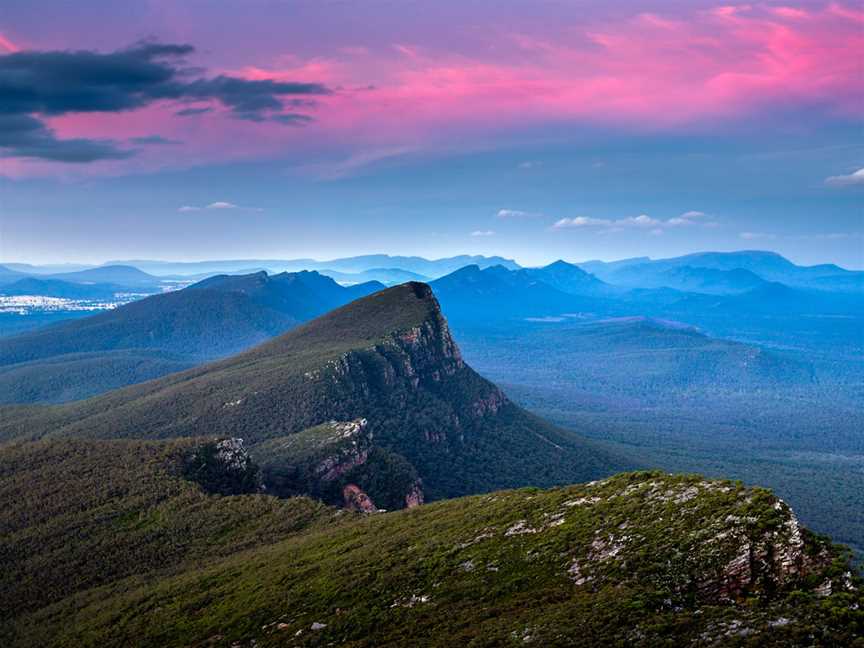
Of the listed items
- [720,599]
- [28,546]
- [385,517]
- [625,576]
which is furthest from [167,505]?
[720,599]

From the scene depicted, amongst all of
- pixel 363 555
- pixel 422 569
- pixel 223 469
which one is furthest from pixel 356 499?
pixel 422 569

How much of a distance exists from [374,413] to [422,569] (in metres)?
123

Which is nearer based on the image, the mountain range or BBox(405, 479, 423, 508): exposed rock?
the mountain range

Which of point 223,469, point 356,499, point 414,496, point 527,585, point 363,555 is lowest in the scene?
point 414,496

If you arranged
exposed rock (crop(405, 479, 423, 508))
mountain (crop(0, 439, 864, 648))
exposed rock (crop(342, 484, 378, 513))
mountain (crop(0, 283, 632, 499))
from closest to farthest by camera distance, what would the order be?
mountain (crop(0, 439, 864, 648)) < exposed rock (crop(342, 484, 378, 513)) < exposed rock (crop(405, 479, 423, 508)) < mountain (crop(0, 283, 632, 499))

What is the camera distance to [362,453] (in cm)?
11806

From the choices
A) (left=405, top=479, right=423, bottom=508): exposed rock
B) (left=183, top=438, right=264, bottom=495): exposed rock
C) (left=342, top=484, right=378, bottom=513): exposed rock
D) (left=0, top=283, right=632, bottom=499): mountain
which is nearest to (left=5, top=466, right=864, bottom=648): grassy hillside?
(left=183, top=438, right=264, bottom=495): exposed rock

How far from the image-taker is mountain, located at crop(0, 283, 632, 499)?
151 metres

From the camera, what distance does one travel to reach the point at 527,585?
39469 millimetres

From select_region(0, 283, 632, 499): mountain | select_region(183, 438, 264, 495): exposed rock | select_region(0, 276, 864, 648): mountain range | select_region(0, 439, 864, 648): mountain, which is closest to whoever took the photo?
select_region(0, 439, 864, 648): mountain

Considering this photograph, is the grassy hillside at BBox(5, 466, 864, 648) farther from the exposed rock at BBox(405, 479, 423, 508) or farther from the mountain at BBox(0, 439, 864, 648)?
the exposed rock at BBox(405, 479, 423, 508)

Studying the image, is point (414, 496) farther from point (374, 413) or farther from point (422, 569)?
point (422, 569)

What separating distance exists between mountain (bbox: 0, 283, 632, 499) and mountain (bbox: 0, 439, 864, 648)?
55770 millimetres

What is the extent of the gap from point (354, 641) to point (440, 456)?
12919cm
